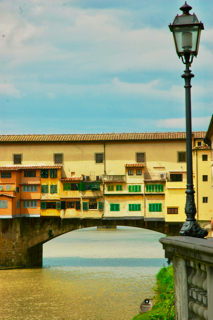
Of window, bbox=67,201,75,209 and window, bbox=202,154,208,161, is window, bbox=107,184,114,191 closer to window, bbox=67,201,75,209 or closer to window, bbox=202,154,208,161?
window, bbox=67,201,75,209

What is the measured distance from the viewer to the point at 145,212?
3272 cm

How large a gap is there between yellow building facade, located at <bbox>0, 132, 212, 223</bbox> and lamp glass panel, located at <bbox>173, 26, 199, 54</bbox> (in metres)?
27.0

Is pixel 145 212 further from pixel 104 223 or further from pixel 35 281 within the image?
pixel 35 281

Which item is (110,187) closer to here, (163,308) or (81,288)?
(81,288)

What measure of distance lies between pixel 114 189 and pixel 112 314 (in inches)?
558

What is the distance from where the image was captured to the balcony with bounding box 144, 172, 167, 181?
108ft

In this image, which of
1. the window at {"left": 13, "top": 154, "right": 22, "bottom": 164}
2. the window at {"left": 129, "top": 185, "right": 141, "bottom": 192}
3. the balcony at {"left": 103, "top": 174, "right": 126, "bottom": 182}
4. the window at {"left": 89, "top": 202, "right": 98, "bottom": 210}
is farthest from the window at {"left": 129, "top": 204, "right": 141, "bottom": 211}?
the window at {"left": 13, "top": 154, "right": 22, "bottom": 164}

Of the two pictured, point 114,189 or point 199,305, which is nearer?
point 199,305

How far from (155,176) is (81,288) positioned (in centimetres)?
1174

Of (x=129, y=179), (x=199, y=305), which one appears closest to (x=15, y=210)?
(x=129, y=179)

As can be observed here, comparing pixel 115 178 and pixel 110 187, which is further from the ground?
pixel 115 178

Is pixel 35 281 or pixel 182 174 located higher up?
pixel 182 174

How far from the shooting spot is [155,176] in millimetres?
33375

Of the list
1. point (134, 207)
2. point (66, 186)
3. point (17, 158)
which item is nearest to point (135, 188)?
point (134, 207)
